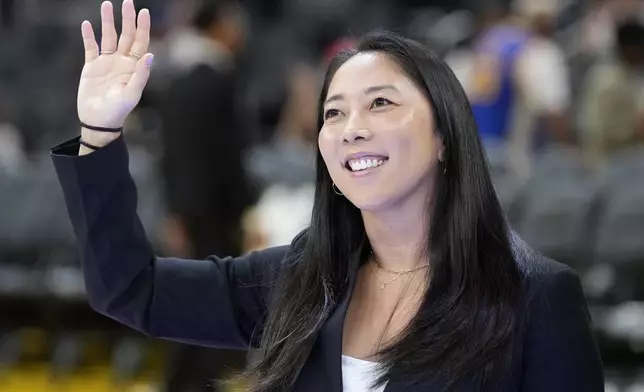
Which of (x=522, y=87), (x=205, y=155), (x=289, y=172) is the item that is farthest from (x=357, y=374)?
(x=522, y=87)

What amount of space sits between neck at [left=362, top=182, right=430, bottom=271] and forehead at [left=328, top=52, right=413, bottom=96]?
219mm

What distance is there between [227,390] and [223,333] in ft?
10.6

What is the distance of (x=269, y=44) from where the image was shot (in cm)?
1091

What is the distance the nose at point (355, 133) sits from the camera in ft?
7.06

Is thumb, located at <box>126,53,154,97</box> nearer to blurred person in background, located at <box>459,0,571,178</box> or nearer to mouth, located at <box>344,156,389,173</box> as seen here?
mouth, located at <box>344,156,389,173</box>

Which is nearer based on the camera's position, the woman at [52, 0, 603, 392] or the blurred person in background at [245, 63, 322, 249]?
the woman at [52, 0, 603, 392]

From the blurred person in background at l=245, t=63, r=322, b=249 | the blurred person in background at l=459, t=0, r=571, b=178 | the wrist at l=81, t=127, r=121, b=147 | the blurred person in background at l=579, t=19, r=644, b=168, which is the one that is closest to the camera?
the wrist at l=81, t=127, r=121, b=147

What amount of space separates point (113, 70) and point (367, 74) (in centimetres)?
48

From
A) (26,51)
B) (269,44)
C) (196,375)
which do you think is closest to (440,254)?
(196,375)

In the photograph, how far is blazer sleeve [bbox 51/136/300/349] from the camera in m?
2.25

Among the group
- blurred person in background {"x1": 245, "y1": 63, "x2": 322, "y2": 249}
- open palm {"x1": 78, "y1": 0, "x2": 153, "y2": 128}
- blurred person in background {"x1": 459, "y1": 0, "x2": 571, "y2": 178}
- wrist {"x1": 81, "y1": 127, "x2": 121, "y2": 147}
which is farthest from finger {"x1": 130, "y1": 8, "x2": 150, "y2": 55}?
blurred person in background {"x1": 459, "y1": 0, "x2": 571, "y2": 178}

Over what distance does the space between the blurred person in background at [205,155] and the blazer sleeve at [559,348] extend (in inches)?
123

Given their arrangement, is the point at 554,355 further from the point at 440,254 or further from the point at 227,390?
the point at 227,390

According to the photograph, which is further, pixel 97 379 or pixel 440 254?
pixel 97 379
